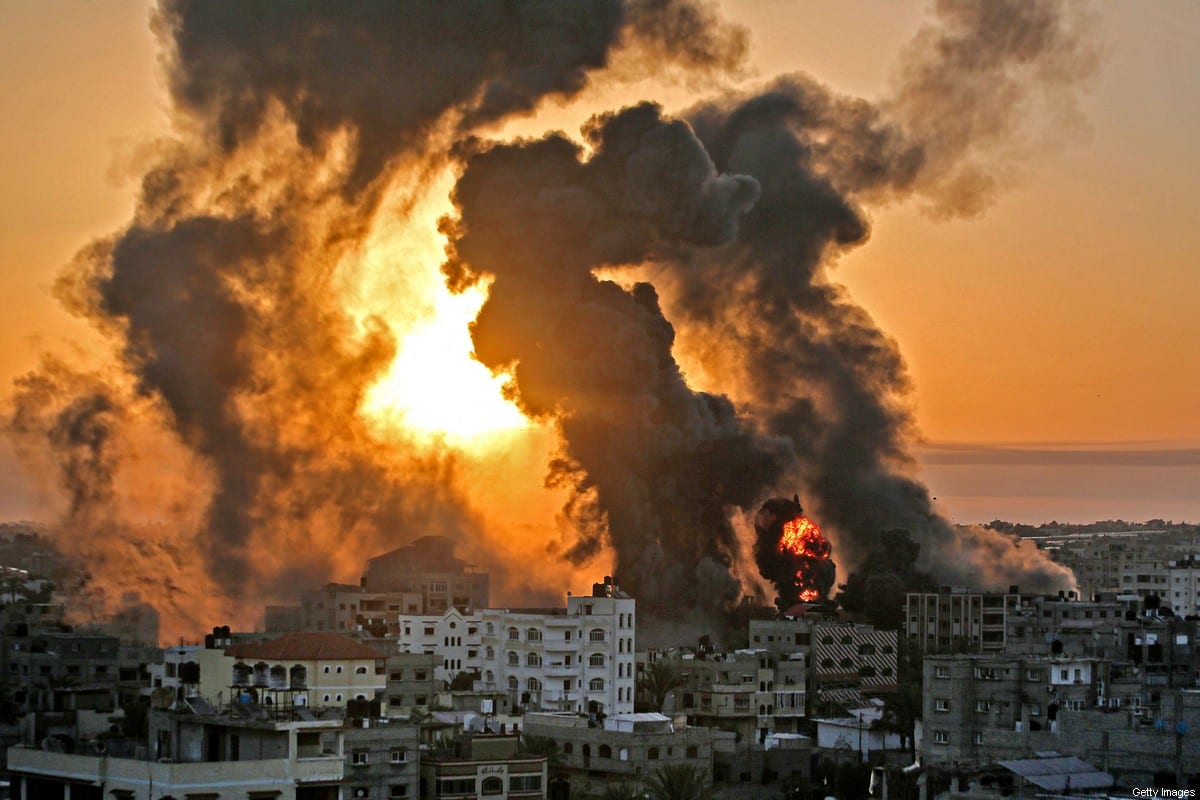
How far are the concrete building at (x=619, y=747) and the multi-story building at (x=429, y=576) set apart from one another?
146ft

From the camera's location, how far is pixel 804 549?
135m

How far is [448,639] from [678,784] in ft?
95.4

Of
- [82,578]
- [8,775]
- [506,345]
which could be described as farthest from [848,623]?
[8,775]

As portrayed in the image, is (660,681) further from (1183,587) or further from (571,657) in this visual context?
(1183,587)

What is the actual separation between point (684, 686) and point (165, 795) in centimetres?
4207

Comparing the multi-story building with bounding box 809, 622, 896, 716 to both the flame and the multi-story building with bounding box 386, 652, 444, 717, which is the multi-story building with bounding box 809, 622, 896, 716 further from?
A: the multi-story building with bounding box 386, 652, 444, 717

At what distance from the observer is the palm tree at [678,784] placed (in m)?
73.9

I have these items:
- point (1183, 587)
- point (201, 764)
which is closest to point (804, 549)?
point (1183, 587)

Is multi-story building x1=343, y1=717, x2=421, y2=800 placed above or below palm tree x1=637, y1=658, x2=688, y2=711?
below

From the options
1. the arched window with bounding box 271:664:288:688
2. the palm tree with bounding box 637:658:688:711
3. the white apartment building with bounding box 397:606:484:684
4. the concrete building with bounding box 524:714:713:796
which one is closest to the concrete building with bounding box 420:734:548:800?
the arched window with bounding box 271:664:288:688

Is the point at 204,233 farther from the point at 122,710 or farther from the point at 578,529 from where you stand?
the point at 122,710

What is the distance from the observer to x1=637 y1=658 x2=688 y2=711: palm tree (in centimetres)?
9731

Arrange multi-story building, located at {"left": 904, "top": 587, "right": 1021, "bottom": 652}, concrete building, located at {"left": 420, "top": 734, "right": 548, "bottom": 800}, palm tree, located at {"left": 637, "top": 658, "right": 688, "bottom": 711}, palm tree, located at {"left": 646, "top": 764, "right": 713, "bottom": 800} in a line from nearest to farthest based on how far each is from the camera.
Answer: concrete building, located at {"left": 420, "top": 734, "right": 548, "bottom": 800} < palm tree, located at {"left": 646, "top": 764, "right": 713, "bottom": 800} < palm tree, located at {"left": 637, "top": 658, "right": 688, "bottom": 711} < multi-story building, located at {"left": 904, "top": 587, "right": 1021, "bottom": 652}

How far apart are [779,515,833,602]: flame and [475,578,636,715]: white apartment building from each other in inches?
1438
